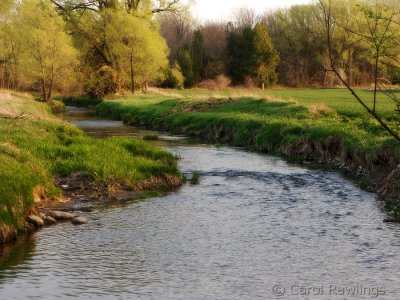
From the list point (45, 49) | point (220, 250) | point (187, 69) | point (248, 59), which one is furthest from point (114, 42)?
point (220, 250)

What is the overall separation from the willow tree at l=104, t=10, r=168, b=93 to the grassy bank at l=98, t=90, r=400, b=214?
17.2 meters

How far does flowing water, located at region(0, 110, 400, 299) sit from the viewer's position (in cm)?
887

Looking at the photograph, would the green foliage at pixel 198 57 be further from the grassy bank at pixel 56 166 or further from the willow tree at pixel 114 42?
the grassy bank at pixel 56 166

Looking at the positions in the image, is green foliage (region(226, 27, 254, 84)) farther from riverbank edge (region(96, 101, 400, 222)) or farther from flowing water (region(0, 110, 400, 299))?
flowing water (region(0, 110, 400, 299))

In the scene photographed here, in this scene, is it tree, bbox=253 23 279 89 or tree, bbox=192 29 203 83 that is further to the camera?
tree, bbox=192 29 203 83

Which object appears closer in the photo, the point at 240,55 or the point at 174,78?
the point at 174,78

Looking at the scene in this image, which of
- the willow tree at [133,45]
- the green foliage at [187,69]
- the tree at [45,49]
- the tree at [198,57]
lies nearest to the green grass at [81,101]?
the willow tree at [133,45]

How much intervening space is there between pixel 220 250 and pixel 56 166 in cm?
794

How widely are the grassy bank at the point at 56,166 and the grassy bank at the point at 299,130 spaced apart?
249 inches

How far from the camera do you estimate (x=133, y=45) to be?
60.9 meters

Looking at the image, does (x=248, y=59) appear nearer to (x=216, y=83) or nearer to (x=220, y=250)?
(x=216, y=83)

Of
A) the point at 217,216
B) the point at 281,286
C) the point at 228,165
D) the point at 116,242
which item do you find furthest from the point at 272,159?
the point at 281,286

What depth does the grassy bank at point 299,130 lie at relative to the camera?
58.0ft

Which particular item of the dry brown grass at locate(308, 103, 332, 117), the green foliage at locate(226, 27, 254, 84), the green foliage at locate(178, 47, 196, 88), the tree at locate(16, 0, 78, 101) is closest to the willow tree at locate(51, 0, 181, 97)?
the tree at locate(16, 0, 78, 101)
